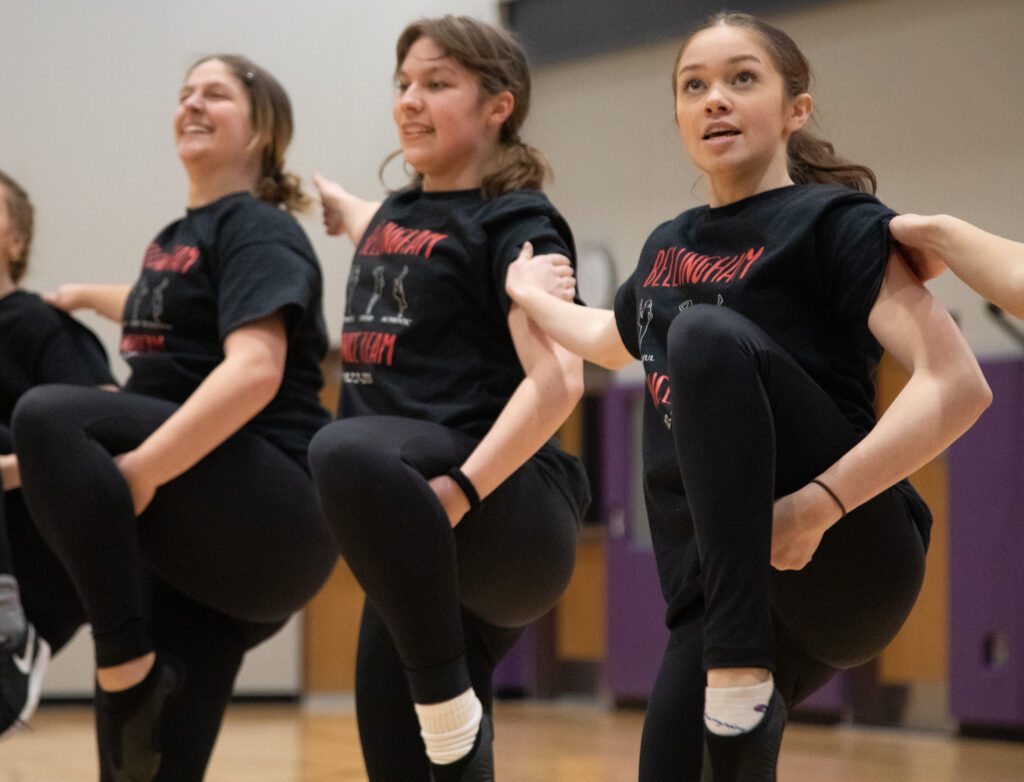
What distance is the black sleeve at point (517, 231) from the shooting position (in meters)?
1.60

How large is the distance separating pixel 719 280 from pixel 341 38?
11.2ft

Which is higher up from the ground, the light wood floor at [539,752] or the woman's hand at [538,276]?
the woman's hand at [538,276]

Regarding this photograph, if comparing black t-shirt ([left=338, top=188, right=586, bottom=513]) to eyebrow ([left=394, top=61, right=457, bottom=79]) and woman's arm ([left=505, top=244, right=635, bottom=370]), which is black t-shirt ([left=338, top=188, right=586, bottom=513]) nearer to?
woman's arm ([left=505, top=244, right=635, bottom=370])

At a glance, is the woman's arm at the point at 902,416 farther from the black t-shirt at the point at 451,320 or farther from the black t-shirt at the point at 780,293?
the black t-shirt at the point at 451,320

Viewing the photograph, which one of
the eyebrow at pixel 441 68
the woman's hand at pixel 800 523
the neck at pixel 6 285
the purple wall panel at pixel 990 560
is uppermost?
the eyebrow at pixel 441 68

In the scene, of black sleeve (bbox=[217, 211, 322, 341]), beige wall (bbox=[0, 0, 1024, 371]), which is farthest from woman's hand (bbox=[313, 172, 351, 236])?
beige wall (bbox=[0, 0, 1024, 371])

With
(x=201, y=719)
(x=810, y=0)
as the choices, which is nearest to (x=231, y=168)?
(x=201, y=719)

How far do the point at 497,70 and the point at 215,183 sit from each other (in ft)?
1.71

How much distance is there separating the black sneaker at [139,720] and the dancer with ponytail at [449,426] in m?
0.24

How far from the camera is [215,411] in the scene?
1665 millimetres

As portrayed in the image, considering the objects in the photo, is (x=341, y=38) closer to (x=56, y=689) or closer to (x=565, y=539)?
(x=56, y=689)

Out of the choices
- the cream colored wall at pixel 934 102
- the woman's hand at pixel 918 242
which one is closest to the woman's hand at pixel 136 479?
the woman's hand at pixel 918 242

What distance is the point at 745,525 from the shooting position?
108cm

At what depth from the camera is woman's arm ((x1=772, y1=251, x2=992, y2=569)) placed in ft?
3.71
